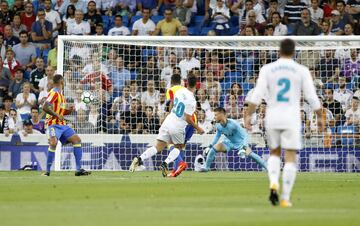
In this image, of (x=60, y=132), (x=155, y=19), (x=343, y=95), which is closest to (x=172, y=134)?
(x=60, y=132)

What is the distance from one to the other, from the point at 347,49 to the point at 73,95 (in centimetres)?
758

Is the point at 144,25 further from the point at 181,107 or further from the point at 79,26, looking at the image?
the point at 181,107

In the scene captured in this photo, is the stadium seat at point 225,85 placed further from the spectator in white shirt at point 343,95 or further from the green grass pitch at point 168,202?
the green grass pitch at point 168,202

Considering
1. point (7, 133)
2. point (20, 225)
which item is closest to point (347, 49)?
point (7, 133)

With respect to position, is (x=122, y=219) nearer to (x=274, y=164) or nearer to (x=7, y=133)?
(x=274, y=164)

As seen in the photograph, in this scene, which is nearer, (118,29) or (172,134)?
(172,134)

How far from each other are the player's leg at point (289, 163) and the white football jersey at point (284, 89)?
113mm

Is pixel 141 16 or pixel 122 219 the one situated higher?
pixel 141 16

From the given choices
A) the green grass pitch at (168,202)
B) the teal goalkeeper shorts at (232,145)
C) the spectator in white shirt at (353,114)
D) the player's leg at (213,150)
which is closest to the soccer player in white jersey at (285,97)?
the green grass pitch at (168,202)

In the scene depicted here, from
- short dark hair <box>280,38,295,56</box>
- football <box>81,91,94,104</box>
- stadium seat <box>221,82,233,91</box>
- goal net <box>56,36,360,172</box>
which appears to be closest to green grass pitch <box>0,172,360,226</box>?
short dark hair <box>280,38,295,56</box>

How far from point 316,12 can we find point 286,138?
18.2m

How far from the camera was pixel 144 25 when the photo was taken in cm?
3272

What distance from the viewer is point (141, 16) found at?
33625 mm

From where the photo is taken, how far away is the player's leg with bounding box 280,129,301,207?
1404 cm
